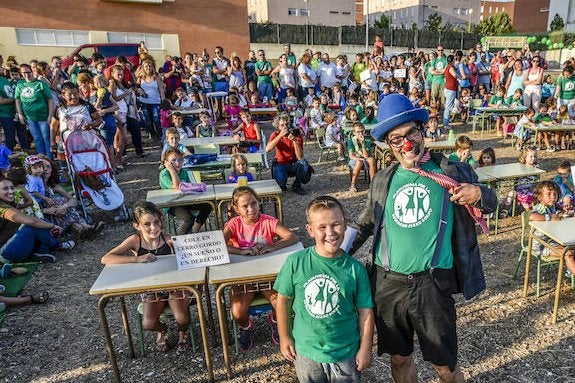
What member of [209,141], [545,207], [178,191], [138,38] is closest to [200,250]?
[178,191]

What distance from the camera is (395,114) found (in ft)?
6.88

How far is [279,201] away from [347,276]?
2.58 m

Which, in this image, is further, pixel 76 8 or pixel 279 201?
pixel 76 8

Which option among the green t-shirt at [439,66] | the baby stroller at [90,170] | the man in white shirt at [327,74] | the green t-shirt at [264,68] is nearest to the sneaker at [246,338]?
the baby stroller at [90,170]

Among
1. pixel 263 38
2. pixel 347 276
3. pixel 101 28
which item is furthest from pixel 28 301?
pixel 263 38

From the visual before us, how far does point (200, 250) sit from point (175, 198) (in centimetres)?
193

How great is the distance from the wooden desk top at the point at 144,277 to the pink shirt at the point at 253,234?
0.53 m

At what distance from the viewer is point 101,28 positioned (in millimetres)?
23891

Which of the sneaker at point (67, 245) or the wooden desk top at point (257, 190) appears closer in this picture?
the wooden desk top at point (257, 190)

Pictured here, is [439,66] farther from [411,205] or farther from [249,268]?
[411,205]

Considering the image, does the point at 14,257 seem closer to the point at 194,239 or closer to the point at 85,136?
the point at 85,136

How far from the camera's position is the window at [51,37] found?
22.2m

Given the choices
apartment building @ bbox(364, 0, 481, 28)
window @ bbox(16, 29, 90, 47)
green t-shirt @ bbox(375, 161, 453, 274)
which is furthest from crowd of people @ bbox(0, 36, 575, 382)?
apartment building @ bbox(364, 0, 481, 28)

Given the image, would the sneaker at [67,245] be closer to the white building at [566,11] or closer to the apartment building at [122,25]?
the apartment building at [122,25]
